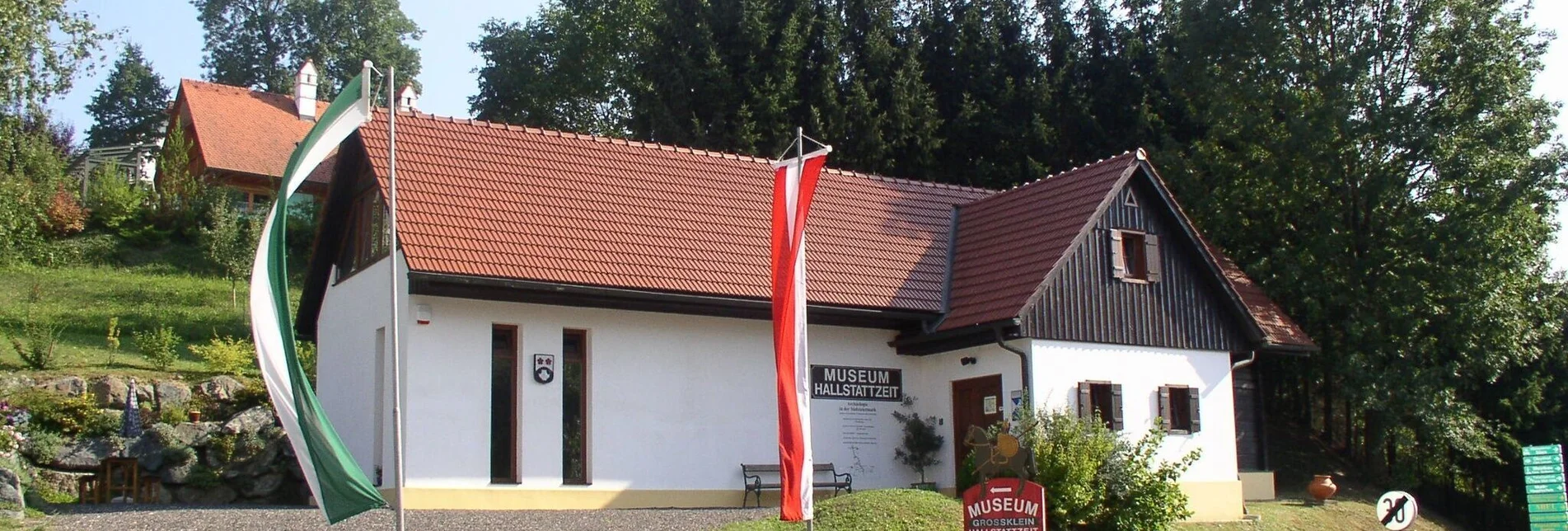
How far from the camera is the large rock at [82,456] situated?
63.9 ft

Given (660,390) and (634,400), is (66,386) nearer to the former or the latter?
(634,400)

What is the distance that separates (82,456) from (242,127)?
2705cm

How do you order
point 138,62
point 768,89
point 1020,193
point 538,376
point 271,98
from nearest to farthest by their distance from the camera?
point 538,376
point 1020,193
point 768,89
point 271,98
point 138,62

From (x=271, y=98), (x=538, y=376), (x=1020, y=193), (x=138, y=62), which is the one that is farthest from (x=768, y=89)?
(x=138, y=62)

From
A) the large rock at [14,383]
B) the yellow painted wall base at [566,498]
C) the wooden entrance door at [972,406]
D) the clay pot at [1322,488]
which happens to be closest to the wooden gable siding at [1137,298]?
the wooden entrance door at [972,406]

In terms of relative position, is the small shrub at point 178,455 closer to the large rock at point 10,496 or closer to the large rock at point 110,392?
the large rock at point 110,392

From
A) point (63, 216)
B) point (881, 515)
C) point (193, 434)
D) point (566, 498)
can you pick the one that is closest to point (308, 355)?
point (193, 434)

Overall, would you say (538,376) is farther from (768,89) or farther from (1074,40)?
(1074,40)

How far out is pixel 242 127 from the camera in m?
44.8

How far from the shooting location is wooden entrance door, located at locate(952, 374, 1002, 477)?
834 inches

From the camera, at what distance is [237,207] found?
40.8 meters

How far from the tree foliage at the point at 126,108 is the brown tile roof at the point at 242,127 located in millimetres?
17802

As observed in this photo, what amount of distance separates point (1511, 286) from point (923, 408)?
11.6 metres

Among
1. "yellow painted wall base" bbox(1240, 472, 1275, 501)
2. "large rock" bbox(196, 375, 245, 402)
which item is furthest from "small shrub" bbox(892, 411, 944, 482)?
"large rock" bbox(196, 375, 245, 402)
